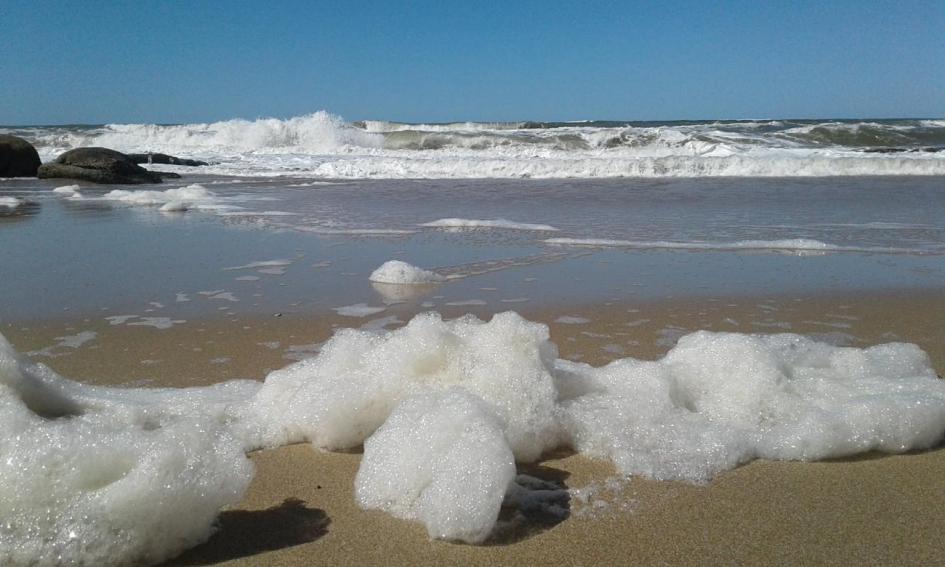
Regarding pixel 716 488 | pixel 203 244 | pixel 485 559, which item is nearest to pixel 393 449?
pixel 485 559

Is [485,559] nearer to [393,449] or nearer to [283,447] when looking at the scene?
[393,449]

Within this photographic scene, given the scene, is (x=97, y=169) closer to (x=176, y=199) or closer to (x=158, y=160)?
(x=176, y=199)

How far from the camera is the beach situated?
1.77 metres

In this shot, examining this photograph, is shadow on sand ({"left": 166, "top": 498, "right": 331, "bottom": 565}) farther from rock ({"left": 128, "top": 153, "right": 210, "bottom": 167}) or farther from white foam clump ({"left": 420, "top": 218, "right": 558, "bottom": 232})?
rock ({"left": 128, "top": 153, "right": 210, "bottom": 167})

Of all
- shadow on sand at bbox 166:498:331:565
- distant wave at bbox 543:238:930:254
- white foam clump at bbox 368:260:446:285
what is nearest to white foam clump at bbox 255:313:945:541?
shadow on sand at bbox 166:498:331:565

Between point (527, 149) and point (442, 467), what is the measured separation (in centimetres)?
2236

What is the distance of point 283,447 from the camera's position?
7.75ft

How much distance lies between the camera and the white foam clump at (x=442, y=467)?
70.7 inches

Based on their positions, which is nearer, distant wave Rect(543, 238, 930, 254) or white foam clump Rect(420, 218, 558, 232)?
distant wave Rect(543, 238, 930, 254)

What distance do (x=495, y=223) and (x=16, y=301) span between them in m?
4.81

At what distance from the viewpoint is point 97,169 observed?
14.8 m

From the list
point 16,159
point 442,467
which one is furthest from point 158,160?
point 442,467

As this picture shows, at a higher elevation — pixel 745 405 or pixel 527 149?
pixel 527 149

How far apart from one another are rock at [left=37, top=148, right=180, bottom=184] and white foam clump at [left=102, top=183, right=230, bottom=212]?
2.92m
